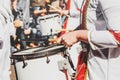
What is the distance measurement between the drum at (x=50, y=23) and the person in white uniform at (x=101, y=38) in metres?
2.53

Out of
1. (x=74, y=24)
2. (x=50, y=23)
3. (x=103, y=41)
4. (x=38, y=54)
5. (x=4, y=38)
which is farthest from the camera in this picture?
(x=50, y=23)

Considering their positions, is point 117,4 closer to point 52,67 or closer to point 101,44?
point 101,44

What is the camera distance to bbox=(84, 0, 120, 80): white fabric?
63.1 inches

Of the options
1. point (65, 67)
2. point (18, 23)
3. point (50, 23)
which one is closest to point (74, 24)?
point (50, 23)

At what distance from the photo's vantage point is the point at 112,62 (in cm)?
169

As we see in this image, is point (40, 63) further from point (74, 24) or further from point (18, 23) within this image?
point (18, 23)

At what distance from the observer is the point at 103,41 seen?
1.63 metres

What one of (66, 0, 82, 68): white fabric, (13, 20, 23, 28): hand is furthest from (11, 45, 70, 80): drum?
(13, 20, 23, 28): hand

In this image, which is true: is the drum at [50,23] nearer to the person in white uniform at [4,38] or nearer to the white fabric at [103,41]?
the person in white uniform at [4,38]

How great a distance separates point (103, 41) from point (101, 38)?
15 mm

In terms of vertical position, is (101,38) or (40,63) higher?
(101,38)

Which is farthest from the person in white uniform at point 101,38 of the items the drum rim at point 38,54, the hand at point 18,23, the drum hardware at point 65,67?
the hand at point 18,23

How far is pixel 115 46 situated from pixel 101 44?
0.06m

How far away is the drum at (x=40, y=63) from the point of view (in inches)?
123
